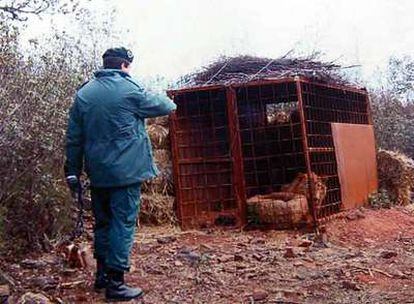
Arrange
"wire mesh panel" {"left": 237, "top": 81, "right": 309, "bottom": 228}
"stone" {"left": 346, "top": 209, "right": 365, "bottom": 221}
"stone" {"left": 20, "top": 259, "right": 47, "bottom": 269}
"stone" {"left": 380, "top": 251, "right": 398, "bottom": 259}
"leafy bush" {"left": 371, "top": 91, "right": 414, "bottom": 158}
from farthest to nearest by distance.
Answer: "leafy bush" {"left": 371, "top": 91, "right": 414, "bottom": 158}
"wire mesh panel" {"left": 237, "top": 81, "right": 309, "bottom": 228}
"stone" {"left": 346, "top": 209, "right": 365, "bottom": 221}
"stone" {"left": 380, "top": 251, "right": 398, "bottom": 259}
"stone" {"left": 20, "top": 259, "right": 47, "bottom": 269}

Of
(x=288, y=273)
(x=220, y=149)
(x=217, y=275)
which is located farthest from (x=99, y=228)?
(x=220, y=149)

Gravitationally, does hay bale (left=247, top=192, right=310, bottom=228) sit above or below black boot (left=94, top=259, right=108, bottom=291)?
above

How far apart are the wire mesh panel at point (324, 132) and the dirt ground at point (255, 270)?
2.48 feet

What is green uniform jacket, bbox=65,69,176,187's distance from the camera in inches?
147

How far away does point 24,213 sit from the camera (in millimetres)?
4844

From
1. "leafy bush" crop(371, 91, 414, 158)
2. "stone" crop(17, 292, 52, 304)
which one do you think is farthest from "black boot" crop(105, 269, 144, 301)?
"leafy bush" crop(371, 91, 414, 158)

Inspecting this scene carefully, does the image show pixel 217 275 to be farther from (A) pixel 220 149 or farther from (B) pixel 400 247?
(A) pixel 220 149

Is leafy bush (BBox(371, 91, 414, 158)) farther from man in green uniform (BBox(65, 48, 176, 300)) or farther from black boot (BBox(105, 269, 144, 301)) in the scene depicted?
black boot (BBox(105, 269, 144, 301))

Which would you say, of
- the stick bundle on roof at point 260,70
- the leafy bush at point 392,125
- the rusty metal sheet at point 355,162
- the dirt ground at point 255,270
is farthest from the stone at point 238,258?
the leafy bush at point 392,125

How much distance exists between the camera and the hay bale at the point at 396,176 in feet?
27.0

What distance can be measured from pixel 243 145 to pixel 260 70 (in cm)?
97

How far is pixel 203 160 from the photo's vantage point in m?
7.29

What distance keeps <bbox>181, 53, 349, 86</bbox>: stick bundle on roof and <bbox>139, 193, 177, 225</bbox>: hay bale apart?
1.53 metres

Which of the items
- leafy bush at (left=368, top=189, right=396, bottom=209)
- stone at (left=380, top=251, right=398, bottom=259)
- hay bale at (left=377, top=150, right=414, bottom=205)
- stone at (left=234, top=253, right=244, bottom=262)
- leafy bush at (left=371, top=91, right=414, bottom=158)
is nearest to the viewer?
stone at (left=234, top=253, right=244, bottom=262)
